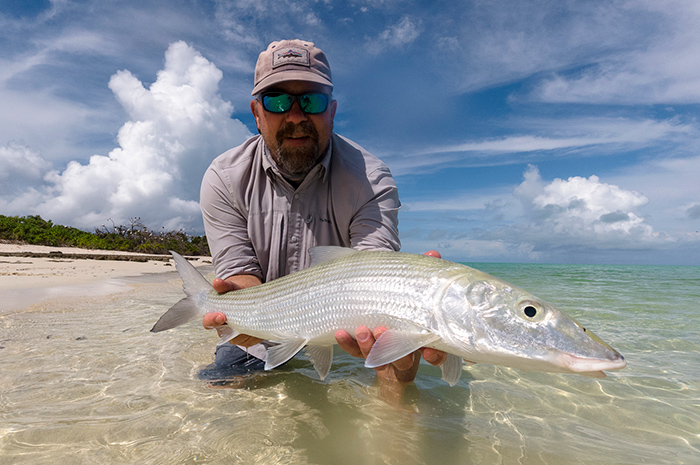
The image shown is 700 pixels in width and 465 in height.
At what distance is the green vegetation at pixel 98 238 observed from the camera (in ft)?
73.5

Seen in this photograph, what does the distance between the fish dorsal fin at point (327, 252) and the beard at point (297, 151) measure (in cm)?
137

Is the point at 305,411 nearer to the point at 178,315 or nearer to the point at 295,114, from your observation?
the point at 178,315

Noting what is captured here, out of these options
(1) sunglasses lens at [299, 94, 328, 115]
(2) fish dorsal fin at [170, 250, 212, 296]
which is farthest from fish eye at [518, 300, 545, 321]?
(1) sunglasses lens at [299, 94, 328, 115]

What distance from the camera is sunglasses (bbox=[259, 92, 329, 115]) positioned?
4086mm

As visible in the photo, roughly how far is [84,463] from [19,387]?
163 centimetres

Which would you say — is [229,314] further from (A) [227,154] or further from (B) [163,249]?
(B) [163,249]

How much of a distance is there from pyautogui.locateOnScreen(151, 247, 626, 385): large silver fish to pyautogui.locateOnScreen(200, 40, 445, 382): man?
97 cm

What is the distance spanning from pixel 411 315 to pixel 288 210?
231cm

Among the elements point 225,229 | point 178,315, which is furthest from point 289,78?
point 178,315

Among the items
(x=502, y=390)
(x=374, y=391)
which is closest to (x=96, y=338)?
(x=374, y=391)

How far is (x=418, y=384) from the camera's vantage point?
4.19 m

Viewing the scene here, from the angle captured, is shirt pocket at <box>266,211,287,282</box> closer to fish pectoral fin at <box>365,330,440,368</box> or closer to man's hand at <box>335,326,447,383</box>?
man's hand at <box>335,326,447,383</box>

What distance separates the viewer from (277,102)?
13.5 feet

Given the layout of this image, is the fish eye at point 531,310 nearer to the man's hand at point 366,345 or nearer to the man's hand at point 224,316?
the man's hand at point 366,345
